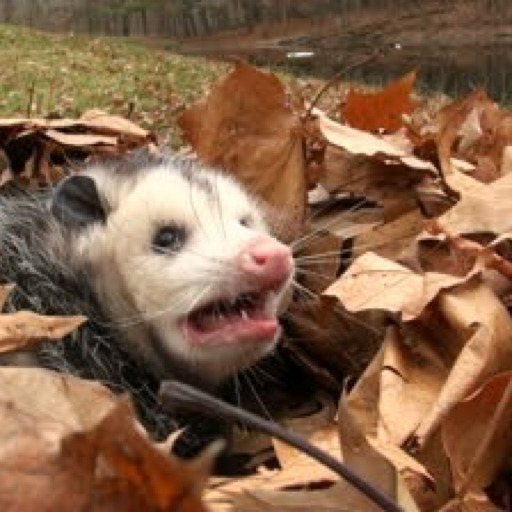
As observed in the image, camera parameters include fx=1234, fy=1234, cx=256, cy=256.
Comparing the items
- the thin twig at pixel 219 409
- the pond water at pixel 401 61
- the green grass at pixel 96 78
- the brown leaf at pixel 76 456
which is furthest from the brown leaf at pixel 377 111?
the pond water at pixel 401 61

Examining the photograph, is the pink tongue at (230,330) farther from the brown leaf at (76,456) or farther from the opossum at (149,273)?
the brown leaf at (76,456)

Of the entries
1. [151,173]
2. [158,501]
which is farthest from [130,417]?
[151,173]

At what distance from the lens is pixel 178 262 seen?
1663mm

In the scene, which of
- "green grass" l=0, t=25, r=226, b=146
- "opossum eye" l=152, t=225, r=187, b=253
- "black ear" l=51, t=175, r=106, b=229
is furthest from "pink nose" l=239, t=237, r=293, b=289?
"green grass" l=0, t=25, r=226, b=146

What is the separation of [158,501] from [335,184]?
1.19 metres

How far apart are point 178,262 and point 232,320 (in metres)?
0.12

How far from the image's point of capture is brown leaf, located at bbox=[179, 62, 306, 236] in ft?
6.31

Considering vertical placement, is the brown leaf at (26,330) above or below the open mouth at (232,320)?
above

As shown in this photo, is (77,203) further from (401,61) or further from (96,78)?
(401,61)

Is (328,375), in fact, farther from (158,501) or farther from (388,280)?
(158,501)

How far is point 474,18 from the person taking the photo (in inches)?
697

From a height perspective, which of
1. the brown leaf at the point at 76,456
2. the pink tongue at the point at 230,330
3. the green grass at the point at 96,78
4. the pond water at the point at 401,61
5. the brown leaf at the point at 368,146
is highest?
the brown leaf at the point at 76,456

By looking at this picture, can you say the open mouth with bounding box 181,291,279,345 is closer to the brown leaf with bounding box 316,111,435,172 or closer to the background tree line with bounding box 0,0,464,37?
the brown leaf with bounding box 316,111,435,172

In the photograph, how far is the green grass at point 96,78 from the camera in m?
8.01
